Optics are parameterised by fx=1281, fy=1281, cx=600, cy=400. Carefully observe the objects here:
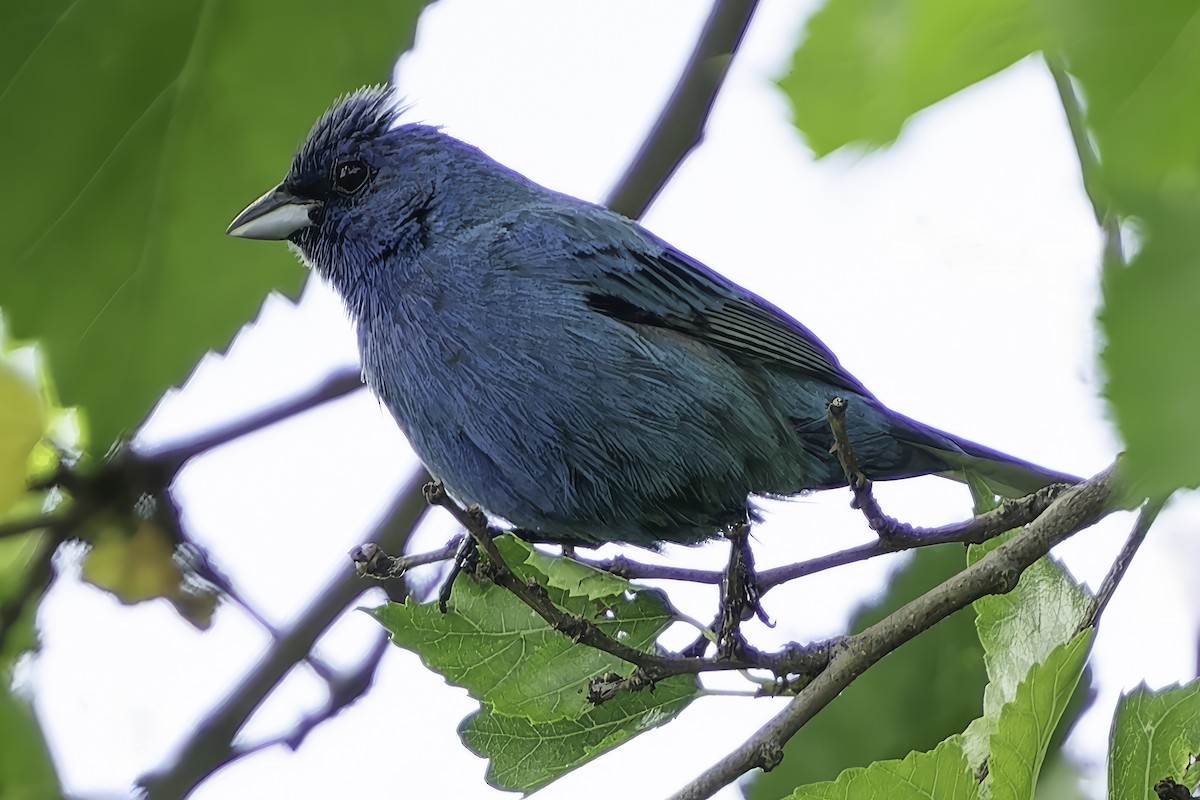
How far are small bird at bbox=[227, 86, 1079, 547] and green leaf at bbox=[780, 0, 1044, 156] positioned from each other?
2497 mm

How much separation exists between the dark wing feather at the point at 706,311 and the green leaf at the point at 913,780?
7.20ft

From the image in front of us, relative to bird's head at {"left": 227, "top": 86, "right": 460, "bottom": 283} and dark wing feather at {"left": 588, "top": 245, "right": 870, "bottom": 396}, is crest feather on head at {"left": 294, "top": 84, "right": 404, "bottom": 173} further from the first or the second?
dark wing feather at {"left": 588, "top": 245, "right": 870, "bottom": 396}

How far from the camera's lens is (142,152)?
1721 millimetres

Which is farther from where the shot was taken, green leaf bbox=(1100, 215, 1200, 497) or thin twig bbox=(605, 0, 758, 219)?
thin twig bbox=(605, 0, 758, 219)

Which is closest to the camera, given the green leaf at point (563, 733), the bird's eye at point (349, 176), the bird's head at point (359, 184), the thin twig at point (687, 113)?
the green leaf at point (563, 733)

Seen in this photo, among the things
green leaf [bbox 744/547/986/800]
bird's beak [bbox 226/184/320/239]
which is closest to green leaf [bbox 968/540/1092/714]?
green leaf [bbox 744/547/986/800]

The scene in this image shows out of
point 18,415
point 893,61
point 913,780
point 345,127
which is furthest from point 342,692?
point 893,61

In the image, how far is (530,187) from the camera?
4.66m

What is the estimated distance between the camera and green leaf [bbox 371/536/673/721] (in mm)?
2852

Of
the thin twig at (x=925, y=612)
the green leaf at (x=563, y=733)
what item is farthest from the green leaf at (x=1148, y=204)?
the green leaf at (x=563, y=733)

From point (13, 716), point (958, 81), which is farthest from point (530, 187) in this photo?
point (958, 81)

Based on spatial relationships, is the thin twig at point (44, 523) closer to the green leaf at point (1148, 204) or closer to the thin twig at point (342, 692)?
the thin twig at point (342, 692)

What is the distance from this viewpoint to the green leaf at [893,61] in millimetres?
683

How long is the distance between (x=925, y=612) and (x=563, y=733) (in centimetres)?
88
